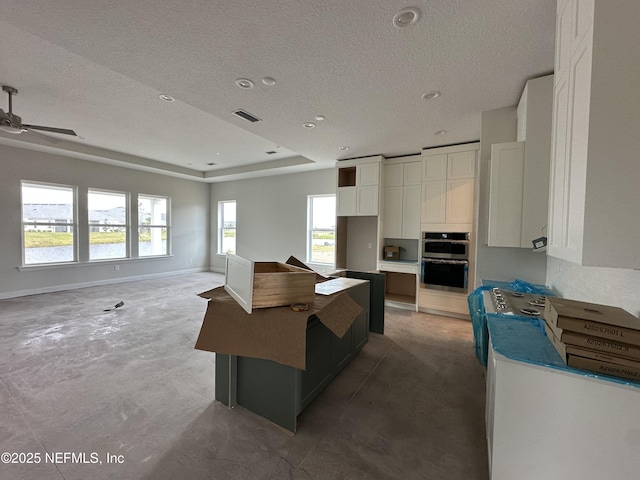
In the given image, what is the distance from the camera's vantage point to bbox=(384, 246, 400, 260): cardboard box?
16.0 ft

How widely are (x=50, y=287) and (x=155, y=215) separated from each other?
8.88 feet

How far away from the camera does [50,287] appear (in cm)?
532

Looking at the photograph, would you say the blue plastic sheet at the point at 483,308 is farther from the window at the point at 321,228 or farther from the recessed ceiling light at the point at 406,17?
the window at the point at 321,228

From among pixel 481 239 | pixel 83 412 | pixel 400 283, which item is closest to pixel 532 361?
pixel 481 239

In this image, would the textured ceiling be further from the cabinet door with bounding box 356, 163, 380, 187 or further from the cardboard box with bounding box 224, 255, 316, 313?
the cardboard box with bounding box 224, 255, 316, 313

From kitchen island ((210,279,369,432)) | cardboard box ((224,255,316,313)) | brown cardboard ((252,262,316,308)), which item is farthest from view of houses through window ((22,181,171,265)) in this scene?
brown cardboard ((252,262,316,308))

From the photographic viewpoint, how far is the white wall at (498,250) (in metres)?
2.86

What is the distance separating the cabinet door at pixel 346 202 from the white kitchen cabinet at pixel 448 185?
4.23ft

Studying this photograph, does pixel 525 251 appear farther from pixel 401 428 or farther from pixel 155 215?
pixel 155 215

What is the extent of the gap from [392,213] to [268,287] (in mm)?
3734

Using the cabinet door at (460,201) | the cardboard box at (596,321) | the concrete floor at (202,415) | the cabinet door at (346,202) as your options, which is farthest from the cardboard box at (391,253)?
the cardboard box at (596,321)

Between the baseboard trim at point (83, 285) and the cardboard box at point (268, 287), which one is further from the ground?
the cardboard box at point (268, 287)

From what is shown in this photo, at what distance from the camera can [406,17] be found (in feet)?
5.61

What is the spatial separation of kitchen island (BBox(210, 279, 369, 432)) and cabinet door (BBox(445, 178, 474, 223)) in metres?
2.89
